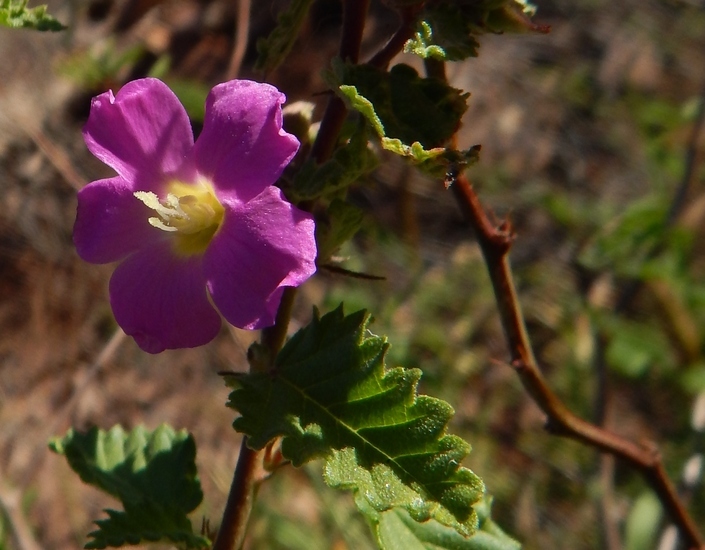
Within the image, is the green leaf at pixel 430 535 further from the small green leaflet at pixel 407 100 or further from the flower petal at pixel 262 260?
the small green leaflet at pixel 407 100

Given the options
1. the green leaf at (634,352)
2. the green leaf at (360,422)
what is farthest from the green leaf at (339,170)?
the green leaf at (634,352)

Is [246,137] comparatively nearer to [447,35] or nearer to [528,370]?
[447,35]

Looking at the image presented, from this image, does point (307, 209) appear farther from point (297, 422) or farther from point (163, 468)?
point (163, 468)

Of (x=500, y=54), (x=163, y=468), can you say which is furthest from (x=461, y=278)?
(x=163, y=468)

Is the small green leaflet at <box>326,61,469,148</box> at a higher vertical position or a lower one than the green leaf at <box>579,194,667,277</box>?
higher

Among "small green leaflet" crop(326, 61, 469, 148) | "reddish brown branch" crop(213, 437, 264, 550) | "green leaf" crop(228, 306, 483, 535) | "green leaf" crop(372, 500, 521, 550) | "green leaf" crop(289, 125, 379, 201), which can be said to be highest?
"small green leaflet" crop(326, 61, 469, 148)

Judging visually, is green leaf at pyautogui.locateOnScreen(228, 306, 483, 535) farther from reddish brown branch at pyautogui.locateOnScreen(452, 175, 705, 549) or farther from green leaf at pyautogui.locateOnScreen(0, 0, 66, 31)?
green leaf at pyautogui.locateOnScreen(0, 0, 66, 31)

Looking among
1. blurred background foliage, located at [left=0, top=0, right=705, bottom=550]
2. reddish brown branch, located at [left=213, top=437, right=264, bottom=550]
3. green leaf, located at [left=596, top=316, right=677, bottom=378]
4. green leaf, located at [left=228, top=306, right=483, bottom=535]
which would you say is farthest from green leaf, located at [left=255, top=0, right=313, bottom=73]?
green leaf, located at [left=596, top=316, right=677, bottom=378]
